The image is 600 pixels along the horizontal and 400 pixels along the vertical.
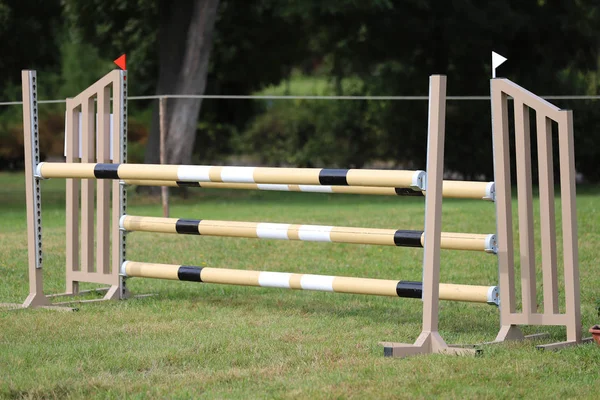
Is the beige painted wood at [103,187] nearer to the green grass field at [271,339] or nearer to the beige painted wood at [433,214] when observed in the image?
the green grass field at [271,339]

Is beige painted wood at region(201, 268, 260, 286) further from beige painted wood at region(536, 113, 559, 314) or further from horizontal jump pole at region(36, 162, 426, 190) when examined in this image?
beige painted wood at region(536, 113, 559, 314)

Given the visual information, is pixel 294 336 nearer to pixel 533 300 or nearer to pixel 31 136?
pixel 533 300

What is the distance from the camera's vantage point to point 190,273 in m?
6.92

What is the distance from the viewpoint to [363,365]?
5098mm

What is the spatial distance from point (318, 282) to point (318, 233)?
0.99 feet

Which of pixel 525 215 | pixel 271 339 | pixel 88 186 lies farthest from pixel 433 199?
pixel 88 186

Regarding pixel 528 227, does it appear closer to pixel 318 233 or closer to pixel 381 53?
pixel 318 233

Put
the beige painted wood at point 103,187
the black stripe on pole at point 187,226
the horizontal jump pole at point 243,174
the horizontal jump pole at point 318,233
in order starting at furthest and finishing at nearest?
the beige painted wood at point 103,187 < the black stripe on pole at point 187,226 < the horizontal jump pole at point 318,233 < the horizontal jump pole at point 243,174

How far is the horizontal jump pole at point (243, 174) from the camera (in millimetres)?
5738

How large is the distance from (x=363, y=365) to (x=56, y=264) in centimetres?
516

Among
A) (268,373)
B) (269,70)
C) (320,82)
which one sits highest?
(320,82)

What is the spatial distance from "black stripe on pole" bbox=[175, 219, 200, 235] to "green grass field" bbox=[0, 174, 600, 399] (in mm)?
522

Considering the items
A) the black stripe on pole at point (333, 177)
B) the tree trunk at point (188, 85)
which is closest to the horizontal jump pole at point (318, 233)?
the black stripe on pole at point (333, 177)

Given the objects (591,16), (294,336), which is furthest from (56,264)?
(591,16)
